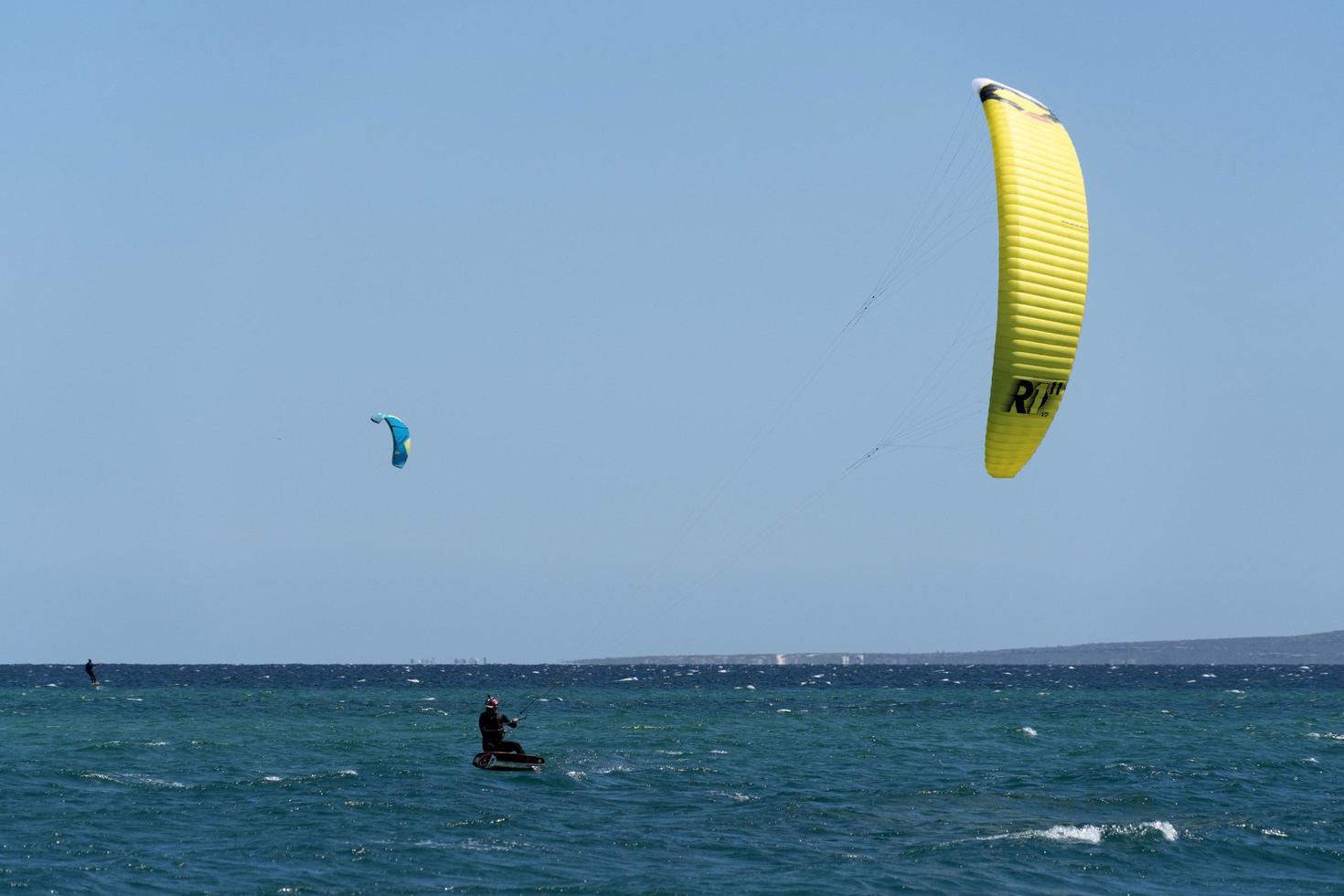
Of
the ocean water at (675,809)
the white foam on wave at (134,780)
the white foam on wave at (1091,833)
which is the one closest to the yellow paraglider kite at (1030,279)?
the white foam on wave at (1091,833)

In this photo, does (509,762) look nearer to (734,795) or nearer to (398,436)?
(734,795)

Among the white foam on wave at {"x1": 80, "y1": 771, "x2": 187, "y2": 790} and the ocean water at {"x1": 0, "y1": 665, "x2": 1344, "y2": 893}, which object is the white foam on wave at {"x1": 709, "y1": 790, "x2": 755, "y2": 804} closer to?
the ocean water at {"x1": 0, "y1": 665, "x2": 1344, "y2": 893}

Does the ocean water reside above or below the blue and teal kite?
below

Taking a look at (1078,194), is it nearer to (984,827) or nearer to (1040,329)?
(1040,329)

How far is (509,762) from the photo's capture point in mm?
33312

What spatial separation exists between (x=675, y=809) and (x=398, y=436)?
25.2 metres

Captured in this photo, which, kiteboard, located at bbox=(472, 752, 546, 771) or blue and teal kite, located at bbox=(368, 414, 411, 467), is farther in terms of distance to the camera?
blue and teal kite, located at bbox=(368, 414, 411, 467)

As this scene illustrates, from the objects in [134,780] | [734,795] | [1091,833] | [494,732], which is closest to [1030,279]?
[1091,833]

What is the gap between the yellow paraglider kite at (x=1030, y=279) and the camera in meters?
26.6

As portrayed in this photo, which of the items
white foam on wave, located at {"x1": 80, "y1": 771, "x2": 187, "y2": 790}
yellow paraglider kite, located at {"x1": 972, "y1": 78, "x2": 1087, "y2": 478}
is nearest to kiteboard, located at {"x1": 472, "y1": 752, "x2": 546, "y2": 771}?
white foam on wave, located at {"x1": 80, "y1": 771, "x2": 187, "y2": 790}

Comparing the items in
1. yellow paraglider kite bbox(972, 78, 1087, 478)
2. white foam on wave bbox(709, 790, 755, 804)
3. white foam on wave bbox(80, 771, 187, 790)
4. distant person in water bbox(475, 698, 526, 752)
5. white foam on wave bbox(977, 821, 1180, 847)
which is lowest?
white foam on wave bbox(977, 821, 1180, 847)

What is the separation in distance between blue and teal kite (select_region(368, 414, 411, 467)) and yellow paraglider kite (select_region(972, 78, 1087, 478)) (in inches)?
1057

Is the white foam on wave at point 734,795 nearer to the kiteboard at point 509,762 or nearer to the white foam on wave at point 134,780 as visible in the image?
the kiteboard at point 509,762

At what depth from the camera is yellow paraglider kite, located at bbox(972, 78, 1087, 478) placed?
87.4ft
